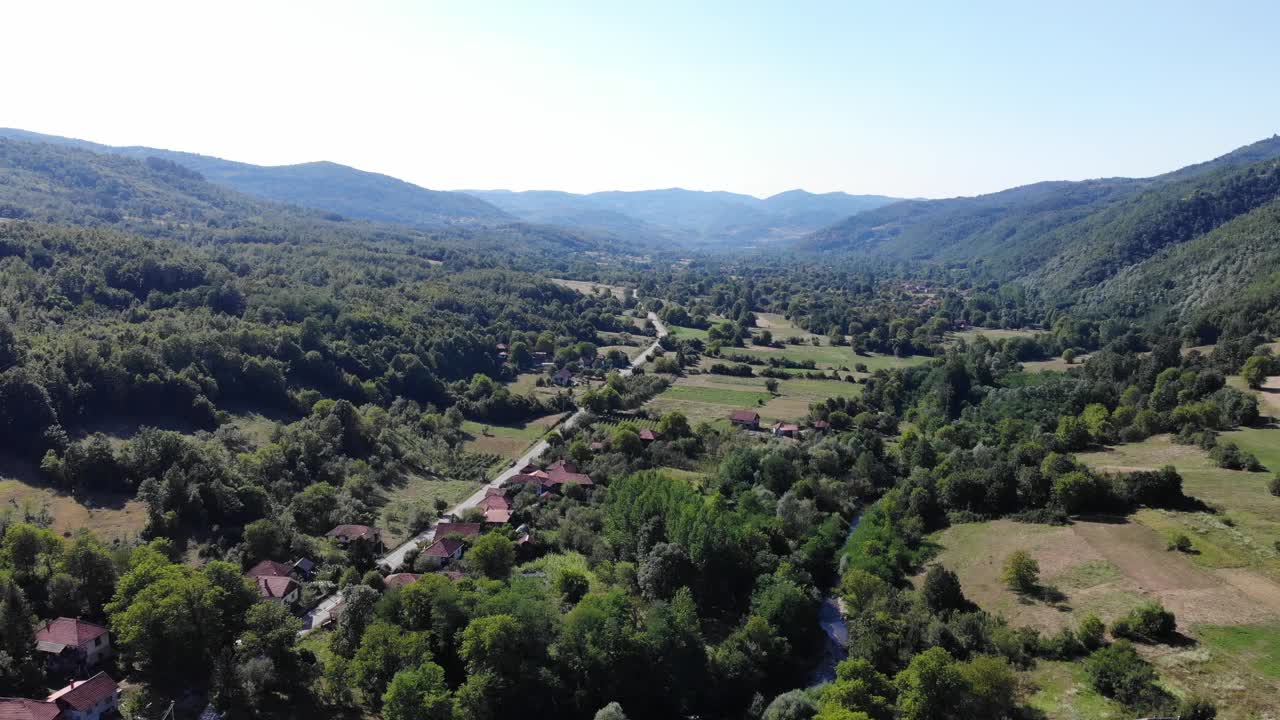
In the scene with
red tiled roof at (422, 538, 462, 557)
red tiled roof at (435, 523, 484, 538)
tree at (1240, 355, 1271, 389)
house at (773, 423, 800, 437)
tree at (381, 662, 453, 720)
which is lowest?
red tiled roof at (435, 523, 484, 538)

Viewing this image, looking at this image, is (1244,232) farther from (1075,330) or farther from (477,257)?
(477,257)

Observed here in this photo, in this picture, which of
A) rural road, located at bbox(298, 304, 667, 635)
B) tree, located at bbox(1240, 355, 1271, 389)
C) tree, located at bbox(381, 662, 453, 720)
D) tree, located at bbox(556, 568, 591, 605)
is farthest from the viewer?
tree, located at bbox(1240, 355, 1271, 389)

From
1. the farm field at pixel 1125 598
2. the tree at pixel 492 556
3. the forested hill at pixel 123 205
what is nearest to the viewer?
the farm field at pixel 1125 598

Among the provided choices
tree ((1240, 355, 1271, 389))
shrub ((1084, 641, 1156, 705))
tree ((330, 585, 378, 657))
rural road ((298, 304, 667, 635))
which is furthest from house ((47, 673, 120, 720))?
tree ((1240, 355, 1271, 389))

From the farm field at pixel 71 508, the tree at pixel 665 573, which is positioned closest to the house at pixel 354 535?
the farm field at pixel 71 508

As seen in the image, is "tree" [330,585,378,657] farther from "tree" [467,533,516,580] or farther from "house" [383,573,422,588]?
"tree" [467,533,516,580]

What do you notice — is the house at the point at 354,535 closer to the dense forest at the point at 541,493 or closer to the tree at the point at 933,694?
the dense forest at the point at 541,493
